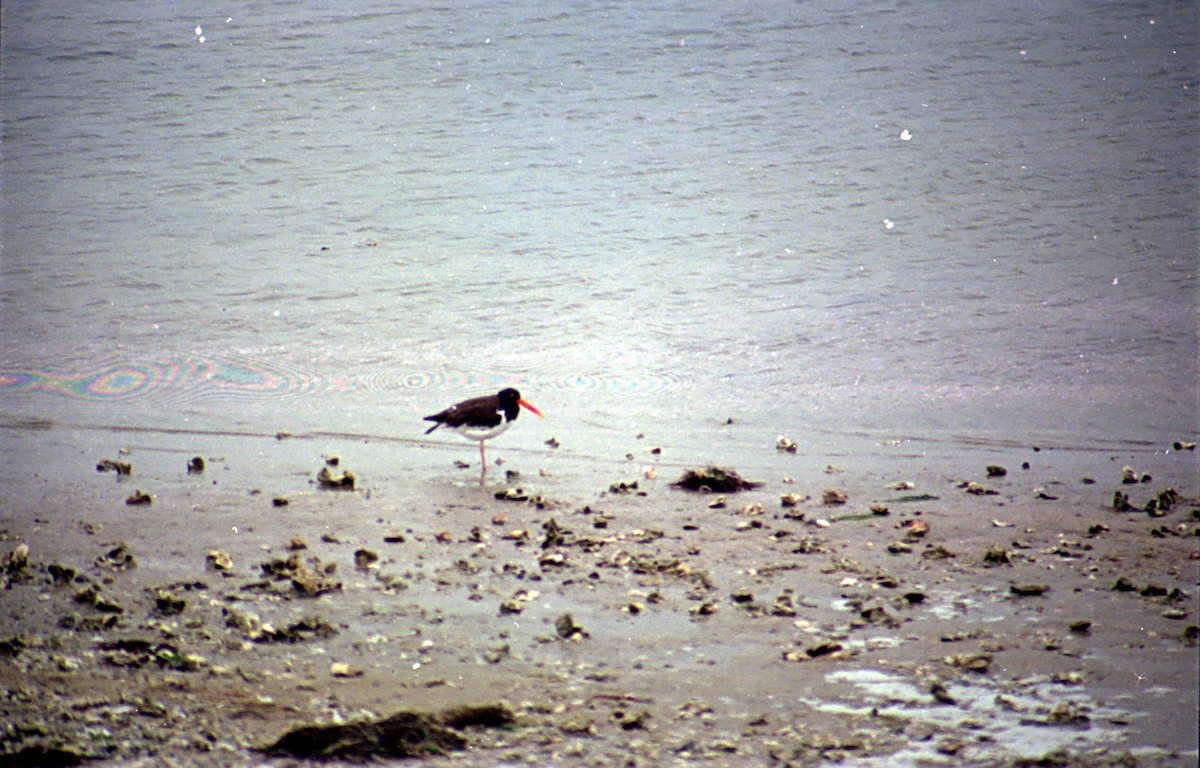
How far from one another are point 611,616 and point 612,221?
25.6ft

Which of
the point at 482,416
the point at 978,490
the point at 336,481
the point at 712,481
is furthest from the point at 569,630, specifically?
the point at 482,416

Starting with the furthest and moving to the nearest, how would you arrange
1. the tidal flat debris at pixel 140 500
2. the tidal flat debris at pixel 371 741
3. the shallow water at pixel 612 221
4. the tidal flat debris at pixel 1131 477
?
the shallow water at pixel 612 221, the tidal flat debris at pixel 1131 477, the tidal flat debris at pixel 140 500, the tidal flat debris at pixel 371 741

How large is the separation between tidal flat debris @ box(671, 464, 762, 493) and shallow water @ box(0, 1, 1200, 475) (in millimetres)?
673

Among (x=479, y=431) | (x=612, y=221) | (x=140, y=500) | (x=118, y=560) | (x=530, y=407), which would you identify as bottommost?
(x=118, y=560)

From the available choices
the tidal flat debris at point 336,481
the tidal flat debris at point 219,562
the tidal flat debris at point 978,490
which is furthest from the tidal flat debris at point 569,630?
the tidal flat debris at point 978,490

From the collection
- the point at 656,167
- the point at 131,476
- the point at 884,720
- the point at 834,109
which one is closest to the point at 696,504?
the point at 884,720

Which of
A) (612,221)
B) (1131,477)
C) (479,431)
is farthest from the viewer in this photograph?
(612,221)

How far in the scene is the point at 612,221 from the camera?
36.9ft

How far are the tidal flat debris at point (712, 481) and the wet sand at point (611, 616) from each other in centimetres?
6

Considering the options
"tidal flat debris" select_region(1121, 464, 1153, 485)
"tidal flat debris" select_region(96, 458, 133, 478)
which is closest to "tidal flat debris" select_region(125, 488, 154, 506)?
"tidal flat debris" select_region(96, 458, 133, 478)

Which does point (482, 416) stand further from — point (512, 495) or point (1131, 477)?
point (1131, 477)

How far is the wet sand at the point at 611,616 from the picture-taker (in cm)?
294

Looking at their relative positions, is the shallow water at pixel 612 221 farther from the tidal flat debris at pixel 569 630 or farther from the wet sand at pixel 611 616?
the tidal flat debris at pixel 569 630

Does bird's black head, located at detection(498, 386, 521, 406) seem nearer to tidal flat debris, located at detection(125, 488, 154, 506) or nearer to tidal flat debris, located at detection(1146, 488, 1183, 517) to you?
tidal flat debris, located at detection(125, 488, 154, 506)
